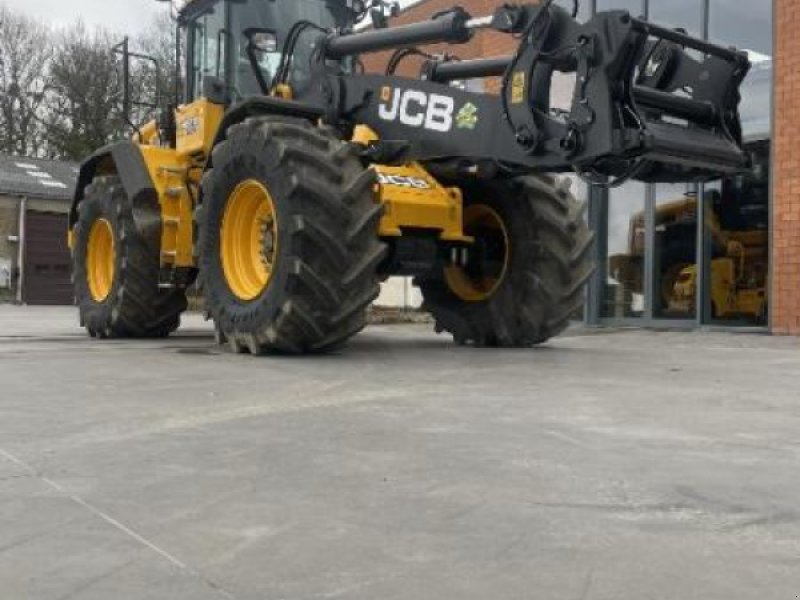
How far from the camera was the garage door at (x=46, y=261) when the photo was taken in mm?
28719

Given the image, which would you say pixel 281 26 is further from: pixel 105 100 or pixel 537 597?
pixel 105 100

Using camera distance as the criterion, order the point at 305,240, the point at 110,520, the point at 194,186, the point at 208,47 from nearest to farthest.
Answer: the point at 110,520
the point at 305,240
the point at 194,186
the point at 208,47

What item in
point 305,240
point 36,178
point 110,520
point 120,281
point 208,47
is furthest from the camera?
point 36,178

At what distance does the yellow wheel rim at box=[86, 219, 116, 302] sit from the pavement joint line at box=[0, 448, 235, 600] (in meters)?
7.37

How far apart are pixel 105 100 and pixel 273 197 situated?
3191 centimetres

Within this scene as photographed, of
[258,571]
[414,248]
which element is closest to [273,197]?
[414,248]

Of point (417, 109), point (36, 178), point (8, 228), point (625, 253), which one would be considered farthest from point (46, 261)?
point (417, 109)

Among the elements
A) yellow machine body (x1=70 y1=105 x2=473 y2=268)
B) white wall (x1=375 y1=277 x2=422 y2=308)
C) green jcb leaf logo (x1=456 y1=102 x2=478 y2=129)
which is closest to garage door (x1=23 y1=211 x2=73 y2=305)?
white wall (x1=375 y1=277 x2=422 y2=308)

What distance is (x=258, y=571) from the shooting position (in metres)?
2.40

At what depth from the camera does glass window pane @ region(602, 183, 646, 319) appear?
1473 centimetres

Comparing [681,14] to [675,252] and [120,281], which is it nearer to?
[675,252]

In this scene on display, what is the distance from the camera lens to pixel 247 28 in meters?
9.24

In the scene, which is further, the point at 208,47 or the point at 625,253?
the point at 625,253

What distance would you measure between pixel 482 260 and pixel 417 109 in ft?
5.07
